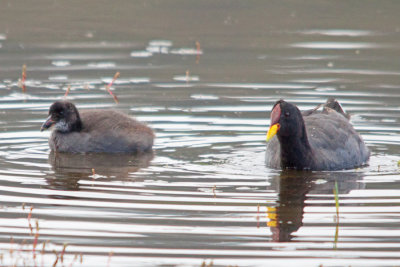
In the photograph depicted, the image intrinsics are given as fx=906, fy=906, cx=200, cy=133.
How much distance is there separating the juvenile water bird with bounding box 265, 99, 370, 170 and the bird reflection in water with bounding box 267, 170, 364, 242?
0.18m

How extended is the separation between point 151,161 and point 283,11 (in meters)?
14.3

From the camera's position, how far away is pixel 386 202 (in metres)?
8.87

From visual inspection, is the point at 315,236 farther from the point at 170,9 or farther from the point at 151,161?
the point at 170,9

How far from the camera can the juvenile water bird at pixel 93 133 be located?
39.3 feet

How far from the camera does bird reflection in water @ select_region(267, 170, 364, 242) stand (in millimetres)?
8102

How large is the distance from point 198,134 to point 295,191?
326 cm

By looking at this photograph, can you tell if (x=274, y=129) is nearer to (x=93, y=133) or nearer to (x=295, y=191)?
(x=295, y=191)

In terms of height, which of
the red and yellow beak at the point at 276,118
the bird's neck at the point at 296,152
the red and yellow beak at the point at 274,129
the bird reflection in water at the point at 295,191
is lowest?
the bird reflection in water at the point at 295,191

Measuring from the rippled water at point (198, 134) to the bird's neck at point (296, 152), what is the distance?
18cm

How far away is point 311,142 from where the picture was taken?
35.8ft

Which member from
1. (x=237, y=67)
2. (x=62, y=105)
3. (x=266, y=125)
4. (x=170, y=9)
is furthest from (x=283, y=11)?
(x=62, y=105)

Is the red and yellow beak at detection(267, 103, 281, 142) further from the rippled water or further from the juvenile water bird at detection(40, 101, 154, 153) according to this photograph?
the juvenile water bird at detection(40, 101, 154, 153)

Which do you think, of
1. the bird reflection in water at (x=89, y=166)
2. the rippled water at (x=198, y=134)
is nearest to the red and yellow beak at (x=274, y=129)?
the rippled water at (x=198, y=134)

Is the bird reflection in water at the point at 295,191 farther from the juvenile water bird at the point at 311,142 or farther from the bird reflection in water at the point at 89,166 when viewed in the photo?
the bird reflection in water at the point at 89,166
